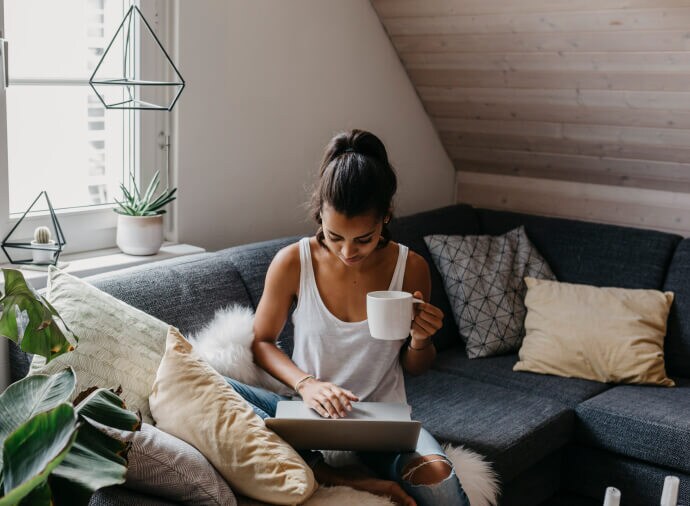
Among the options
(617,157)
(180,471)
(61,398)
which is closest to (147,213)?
(180,471)

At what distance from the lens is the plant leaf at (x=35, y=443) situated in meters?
1.02

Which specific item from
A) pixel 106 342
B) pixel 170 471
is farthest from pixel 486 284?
pixel 170 471

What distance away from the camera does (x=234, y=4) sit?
2840 mm

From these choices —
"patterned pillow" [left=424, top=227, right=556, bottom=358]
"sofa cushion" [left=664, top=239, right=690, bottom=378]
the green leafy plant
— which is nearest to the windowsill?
the green leafy plant

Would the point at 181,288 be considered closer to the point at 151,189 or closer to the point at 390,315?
the point at 151,189

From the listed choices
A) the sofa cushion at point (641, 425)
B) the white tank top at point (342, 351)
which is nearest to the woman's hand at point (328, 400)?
the white tank top at point (342, 351)

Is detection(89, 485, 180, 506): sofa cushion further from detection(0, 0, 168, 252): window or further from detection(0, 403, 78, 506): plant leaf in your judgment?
detection(0, 0, 168, 252): window

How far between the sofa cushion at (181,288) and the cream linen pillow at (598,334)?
1.08 meters

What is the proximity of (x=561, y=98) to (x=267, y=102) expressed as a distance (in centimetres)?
118

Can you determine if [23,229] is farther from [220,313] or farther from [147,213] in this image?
[220,313]

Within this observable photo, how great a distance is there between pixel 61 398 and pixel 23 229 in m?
1.42

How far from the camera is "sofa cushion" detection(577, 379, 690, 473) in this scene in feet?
8.02

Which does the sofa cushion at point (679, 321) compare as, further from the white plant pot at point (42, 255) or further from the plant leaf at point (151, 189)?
the white plant pot at point (42, 255)

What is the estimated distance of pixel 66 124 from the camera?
2.57 metres
